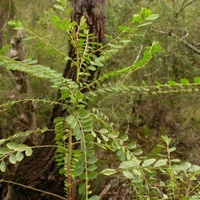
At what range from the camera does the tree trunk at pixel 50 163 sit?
9.63ft

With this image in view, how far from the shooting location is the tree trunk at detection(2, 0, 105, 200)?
9.63ft

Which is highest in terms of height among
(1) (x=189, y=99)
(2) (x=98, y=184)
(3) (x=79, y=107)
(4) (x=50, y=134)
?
(3) (x=79, y=107)

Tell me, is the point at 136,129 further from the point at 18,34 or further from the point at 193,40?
the point at 18,34

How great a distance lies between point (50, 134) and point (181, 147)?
193cm

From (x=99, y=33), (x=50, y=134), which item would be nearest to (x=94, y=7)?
(x=99, y=33)

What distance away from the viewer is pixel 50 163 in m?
3.09

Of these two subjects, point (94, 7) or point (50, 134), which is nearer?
point (94, 7)

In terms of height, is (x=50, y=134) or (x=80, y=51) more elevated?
(x=80, y=51)

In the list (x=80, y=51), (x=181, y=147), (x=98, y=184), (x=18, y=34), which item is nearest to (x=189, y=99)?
(x=181, y=147)

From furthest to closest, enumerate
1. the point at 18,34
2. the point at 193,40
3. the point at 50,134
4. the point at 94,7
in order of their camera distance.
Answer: the point at 18,34 → the point at 193,40 → the point at 50,134 → the point at 94,7

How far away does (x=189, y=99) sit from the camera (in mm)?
4246

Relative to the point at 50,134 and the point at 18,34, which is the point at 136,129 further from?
the point at 18,34

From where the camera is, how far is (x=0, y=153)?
0.94 m

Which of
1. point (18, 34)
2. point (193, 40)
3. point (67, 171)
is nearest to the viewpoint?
point (67, 171)
